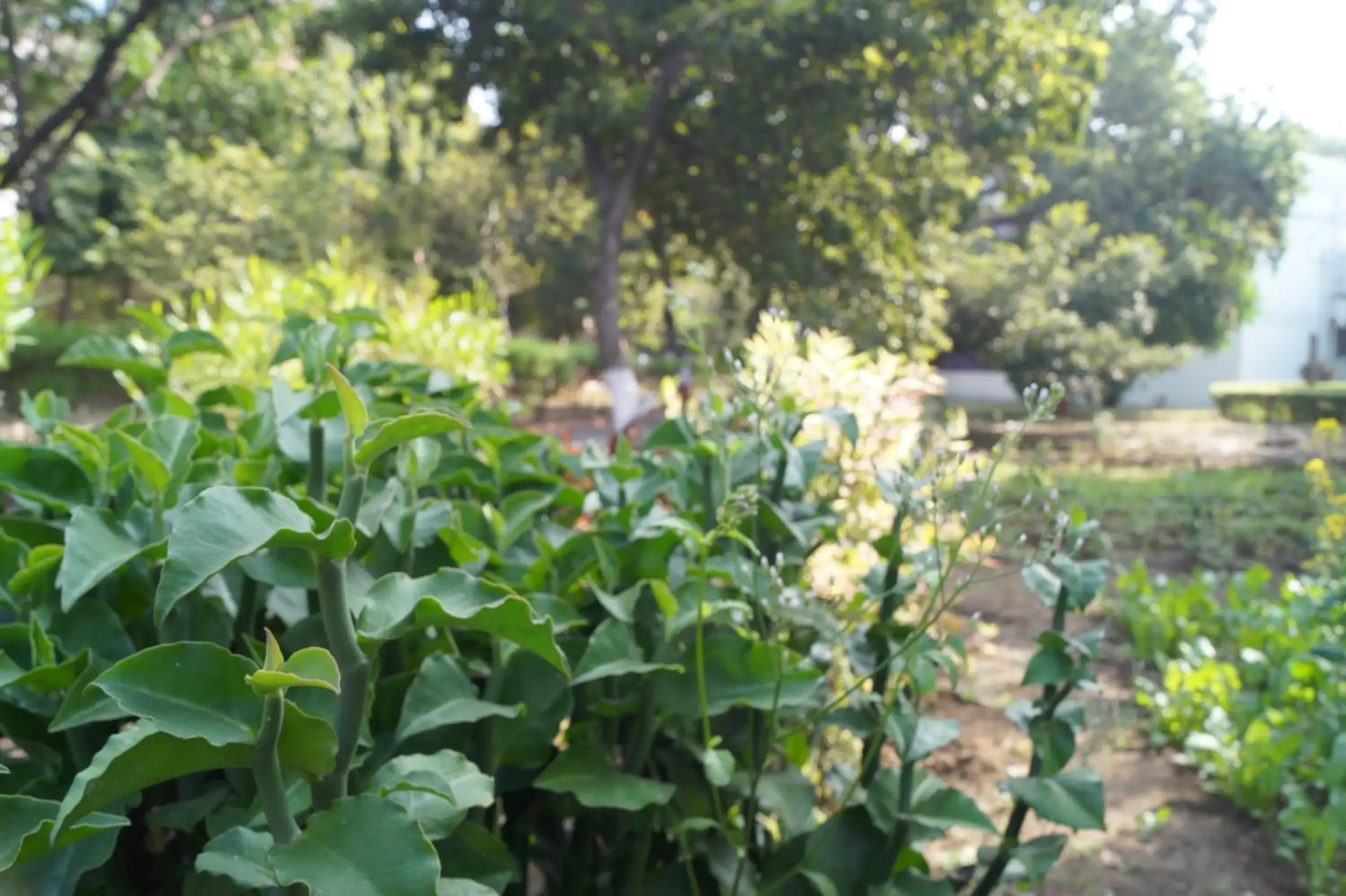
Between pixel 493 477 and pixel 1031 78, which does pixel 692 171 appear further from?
pixel 493 477

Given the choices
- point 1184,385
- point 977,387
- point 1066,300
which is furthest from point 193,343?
point 977,387

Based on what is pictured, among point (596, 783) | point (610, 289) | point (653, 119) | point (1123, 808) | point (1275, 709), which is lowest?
point (1123, 808)

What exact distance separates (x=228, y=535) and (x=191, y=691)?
0.11m

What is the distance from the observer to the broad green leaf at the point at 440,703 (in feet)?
2.30

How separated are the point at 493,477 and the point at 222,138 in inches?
684

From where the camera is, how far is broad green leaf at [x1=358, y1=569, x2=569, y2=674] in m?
0.59

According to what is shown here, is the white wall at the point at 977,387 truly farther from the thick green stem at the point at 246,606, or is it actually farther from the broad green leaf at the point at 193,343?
the thick green stem at the point at 246,606

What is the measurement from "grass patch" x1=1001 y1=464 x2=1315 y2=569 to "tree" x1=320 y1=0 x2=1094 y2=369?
3.30 meters

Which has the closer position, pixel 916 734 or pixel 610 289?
pixel 916 734

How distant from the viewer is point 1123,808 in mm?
2523

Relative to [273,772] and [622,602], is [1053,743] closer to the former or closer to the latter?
[622,602]

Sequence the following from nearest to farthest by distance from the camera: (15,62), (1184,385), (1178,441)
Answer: (15,62)
(1178,441)
(1184,385)

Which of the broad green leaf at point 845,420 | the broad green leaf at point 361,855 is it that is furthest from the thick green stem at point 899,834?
the broad green leaf at point 361,855

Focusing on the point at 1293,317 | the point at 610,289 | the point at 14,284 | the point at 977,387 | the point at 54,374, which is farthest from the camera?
the point at 977,387
